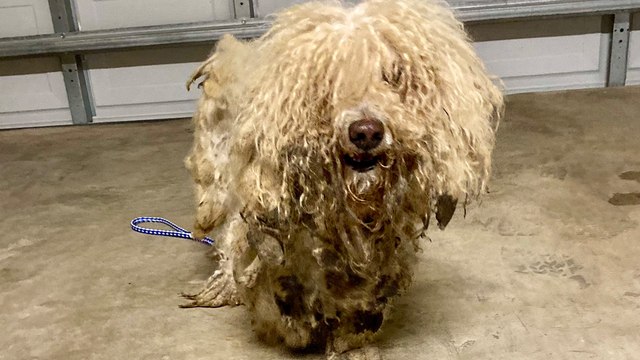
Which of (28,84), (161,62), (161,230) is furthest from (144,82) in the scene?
(161,230)

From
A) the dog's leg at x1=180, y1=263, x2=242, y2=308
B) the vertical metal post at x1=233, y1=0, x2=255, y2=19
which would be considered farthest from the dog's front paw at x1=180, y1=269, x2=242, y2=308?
the vertical metal post at x1=233, y1=0, x2=255, y2=19

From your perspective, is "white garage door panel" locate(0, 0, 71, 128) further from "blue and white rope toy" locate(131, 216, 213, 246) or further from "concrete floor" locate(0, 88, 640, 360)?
"blue and white rope toy" locate(131, 216, 213, 246)

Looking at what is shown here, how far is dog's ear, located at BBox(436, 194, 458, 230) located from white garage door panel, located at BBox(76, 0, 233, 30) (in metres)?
3.33

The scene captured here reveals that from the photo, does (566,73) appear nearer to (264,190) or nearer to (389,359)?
(389,359)

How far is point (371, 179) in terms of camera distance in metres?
1.31

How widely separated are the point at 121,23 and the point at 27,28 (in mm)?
614

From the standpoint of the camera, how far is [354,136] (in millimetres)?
1254

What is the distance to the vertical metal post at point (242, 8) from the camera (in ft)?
14.4

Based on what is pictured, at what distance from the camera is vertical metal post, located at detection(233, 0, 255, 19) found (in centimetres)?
438

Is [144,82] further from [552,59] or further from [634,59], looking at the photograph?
[634,59]

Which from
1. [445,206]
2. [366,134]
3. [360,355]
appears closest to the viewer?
[366,134]

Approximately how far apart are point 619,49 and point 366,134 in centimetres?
384

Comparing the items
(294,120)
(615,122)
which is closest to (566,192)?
(615,122)

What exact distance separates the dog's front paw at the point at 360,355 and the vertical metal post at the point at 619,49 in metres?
3.52
